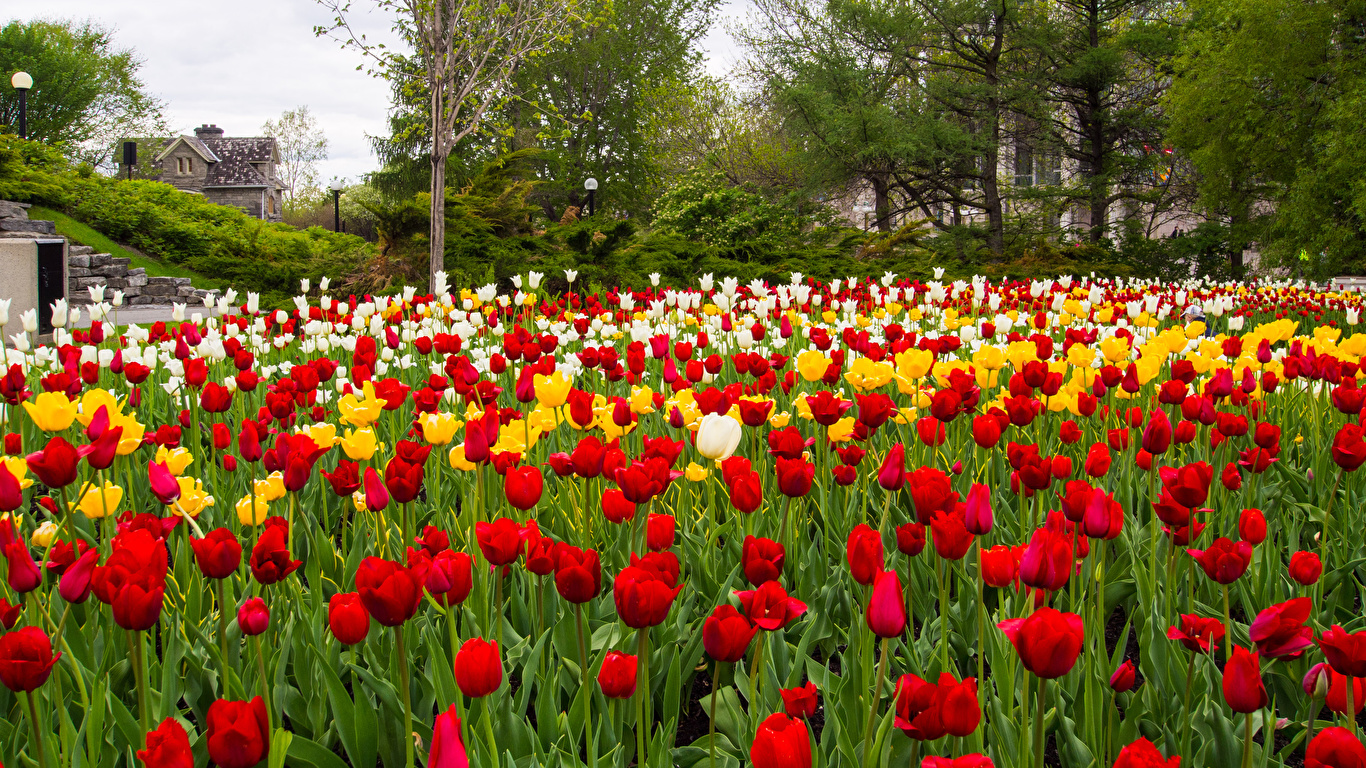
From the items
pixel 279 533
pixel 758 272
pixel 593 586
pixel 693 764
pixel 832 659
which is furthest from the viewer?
pixel 758 272

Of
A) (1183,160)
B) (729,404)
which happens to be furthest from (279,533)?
(1183,160)

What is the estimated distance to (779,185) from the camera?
22688 millimetres

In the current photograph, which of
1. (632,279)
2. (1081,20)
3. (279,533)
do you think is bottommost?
(279,533)

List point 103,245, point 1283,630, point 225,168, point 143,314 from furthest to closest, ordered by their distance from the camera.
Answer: point 225,168
point 103,245
point 143,314
point 1283,630

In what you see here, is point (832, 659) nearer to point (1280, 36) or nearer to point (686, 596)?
point (686, 596)

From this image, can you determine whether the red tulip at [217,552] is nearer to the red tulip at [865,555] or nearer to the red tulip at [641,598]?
the red tulip at [641,598]

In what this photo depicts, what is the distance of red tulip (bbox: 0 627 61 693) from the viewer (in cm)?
103

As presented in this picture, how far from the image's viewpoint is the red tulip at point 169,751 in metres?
→ 0.87

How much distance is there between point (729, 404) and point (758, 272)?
8721mm

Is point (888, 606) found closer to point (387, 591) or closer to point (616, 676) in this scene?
point (616, 676)

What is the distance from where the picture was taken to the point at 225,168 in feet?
157

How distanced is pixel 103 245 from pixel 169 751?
17.7 m

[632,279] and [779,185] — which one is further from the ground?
[779,185]

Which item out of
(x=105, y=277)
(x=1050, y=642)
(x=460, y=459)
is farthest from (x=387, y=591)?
(x=105, y=277)
